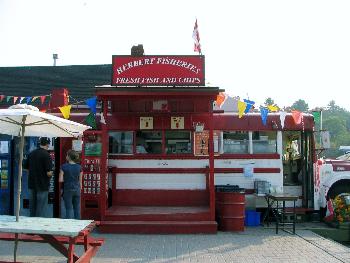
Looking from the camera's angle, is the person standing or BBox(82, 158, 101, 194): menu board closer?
the person standing

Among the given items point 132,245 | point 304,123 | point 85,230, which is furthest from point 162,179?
point 85,230

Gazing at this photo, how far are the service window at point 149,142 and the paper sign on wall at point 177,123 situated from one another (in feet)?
1.83

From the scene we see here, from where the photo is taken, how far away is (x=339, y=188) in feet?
39.5

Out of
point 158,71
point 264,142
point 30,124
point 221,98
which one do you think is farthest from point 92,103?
point 264,142

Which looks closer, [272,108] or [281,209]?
[281,209]

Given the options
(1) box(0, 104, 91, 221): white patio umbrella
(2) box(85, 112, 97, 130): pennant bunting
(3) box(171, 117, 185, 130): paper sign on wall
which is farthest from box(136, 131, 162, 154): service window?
(1) box(0, 104, 91, 221): white patio umbrella

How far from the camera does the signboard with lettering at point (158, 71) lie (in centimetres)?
1023

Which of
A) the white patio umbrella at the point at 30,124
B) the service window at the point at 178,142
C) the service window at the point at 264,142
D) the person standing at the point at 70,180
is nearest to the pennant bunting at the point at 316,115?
the service window at the point at 264,142

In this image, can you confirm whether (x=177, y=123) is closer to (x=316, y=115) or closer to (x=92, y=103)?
(x=92, y=103)

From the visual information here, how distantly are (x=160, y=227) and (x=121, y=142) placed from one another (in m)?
2.70

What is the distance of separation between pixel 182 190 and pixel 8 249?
443cm

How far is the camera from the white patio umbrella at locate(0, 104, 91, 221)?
6.47 metres

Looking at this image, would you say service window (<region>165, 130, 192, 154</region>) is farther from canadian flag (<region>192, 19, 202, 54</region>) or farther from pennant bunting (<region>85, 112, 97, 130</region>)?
canadian flag (<region>192, 19, 202, 54</region>)

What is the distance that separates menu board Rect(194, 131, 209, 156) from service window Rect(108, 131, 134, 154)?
1613mm
